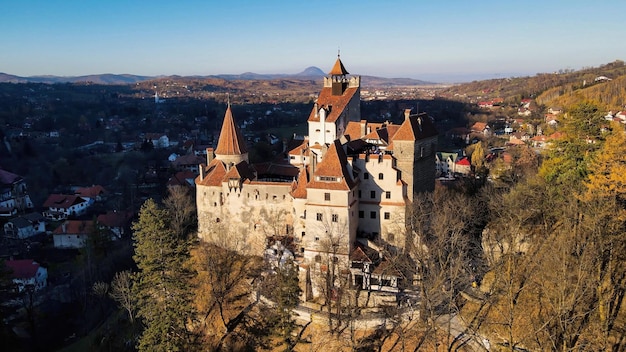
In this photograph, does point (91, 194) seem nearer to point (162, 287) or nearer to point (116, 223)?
point (116, 223)

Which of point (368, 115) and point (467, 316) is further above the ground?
point (368, 115)

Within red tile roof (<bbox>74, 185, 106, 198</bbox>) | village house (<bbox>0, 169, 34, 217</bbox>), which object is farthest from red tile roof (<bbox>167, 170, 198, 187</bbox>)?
village house (<bbox>0, 169, 34, 217</bbox>)

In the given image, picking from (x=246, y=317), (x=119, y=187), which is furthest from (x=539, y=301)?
(x=119, y=187)

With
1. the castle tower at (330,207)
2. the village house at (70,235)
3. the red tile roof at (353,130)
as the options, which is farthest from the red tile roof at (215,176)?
the village house at (70,235)

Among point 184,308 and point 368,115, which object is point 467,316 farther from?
point 368,115

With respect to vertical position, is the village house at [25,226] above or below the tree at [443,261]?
below

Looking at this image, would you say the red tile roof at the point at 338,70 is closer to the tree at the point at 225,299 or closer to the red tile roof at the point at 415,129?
the red tile roof at the point at 415,129
